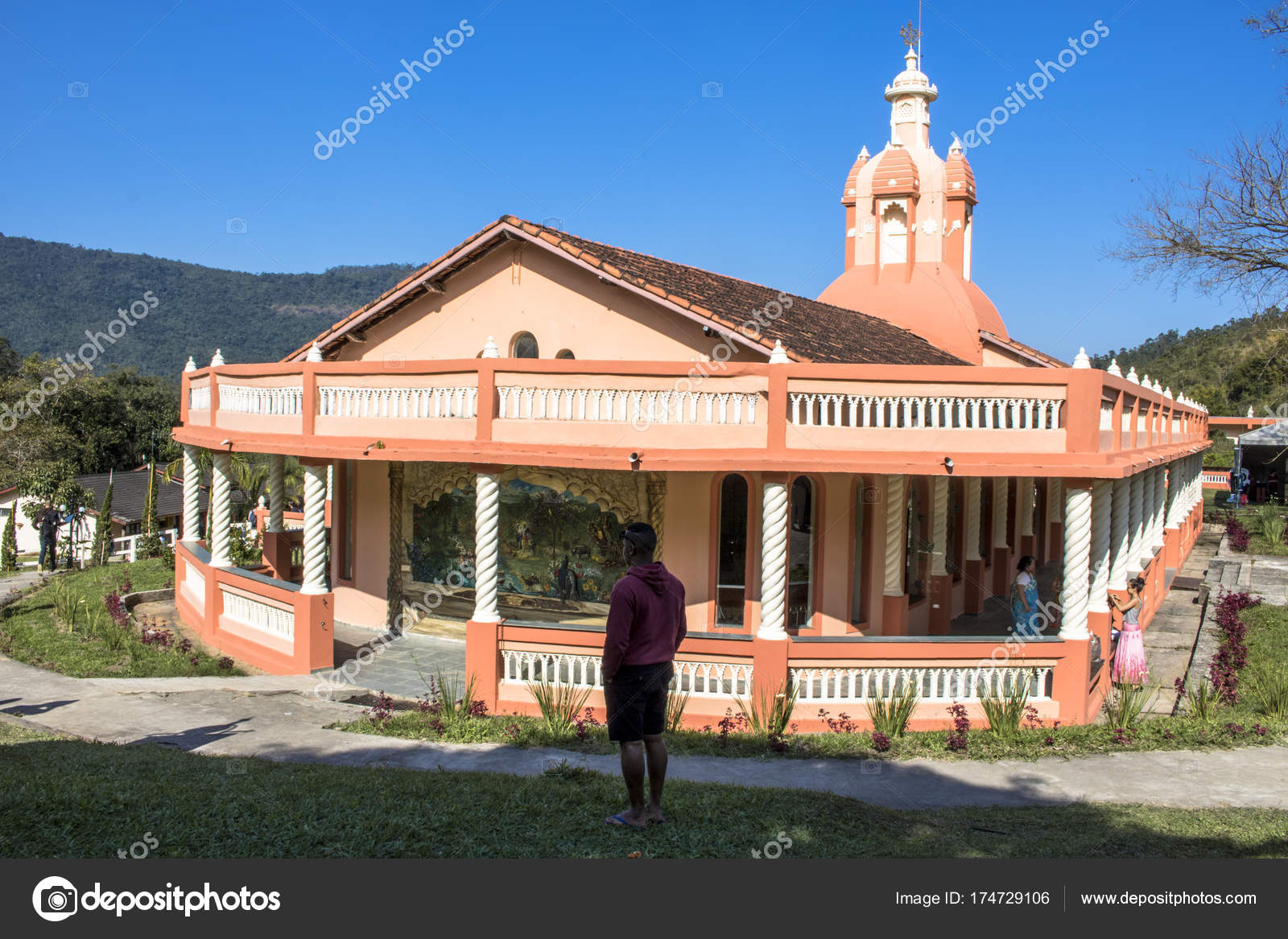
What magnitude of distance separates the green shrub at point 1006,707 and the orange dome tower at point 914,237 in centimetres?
1209

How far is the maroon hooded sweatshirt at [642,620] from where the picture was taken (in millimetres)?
5578

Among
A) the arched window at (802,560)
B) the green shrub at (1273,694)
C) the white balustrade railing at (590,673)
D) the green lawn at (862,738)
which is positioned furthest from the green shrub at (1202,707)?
the white balustrade railing at (590,673)

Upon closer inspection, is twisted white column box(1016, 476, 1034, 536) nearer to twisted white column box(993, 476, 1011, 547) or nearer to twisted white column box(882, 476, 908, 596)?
twisted white column box(993, 476, 1011, 547)

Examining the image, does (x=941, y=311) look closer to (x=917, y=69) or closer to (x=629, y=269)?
(x=917, y=69)

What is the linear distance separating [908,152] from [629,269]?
1256 centimetres

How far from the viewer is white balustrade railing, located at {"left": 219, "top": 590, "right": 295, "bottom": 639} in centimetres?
1245

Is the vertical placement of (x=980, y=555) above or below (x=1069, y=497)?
below

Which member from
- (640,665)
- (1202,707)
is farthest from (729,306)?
(640,665)

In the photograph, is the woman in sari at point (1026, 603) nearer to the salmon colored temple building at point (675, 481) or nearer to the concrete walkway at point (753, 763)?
the salmon colored temple building at point (675, 481)

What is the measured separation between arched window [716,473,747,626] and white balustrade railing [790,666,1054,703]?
A: 2610mm

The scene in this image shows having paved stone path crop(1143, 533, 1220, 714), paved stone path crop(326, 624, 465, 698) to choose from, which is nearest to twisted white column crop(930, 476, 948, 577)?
paved stone path crop(1143, 533, 1220, 714)

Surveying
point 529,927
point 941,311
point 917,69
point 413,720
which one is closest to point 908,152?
point 917,69

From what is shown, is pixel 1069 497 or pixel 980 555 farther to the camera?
pixel 980 555

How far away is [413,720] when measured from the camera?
968 centimetres
